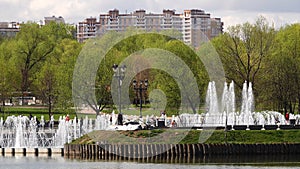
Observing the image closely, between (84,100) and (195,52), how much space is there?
11.6 m

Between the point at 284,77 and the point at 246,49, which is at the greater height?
the point at 246,49

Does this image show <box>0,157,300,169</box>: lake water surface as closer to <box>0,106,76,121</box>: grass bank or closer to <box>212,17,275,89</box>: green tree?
<box>212,17,275,89</box>: green tree

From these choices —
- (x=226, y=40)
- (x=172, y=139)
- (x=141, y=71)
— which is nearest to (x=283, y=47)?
(x=226, y=40)

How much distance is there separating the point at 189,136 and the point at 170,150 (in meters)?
2.59

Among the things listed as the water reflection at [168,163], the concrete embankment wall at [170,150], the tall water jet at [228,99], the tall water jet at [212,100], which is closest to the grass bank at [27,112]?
the tall water jet at [212,100]

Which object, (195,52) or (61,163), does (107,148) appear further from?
(195,52)

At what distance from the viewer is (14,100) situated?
375 feet

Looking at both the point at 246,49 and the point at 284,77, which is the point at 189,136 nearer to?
the point at 284,77

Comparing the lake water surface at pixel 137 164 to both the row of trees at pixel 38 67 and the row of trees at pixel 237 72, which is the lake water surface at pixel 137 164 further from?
the row of trees at pixel 38 67

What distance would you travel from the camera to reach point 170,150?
2372 inches

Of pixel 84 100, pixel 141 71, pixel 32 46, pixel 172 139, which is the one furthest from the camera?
pixel 32 46

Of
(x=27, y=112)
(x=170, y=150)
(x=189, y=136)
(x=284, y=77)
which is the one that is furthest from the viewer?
(x=27, y=112)

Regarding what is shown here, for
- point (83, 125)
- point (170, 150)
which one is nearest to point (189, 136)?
point (170, 150)

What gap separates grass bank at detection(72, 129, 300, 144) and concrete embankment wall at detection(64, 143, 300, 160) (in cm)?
71
